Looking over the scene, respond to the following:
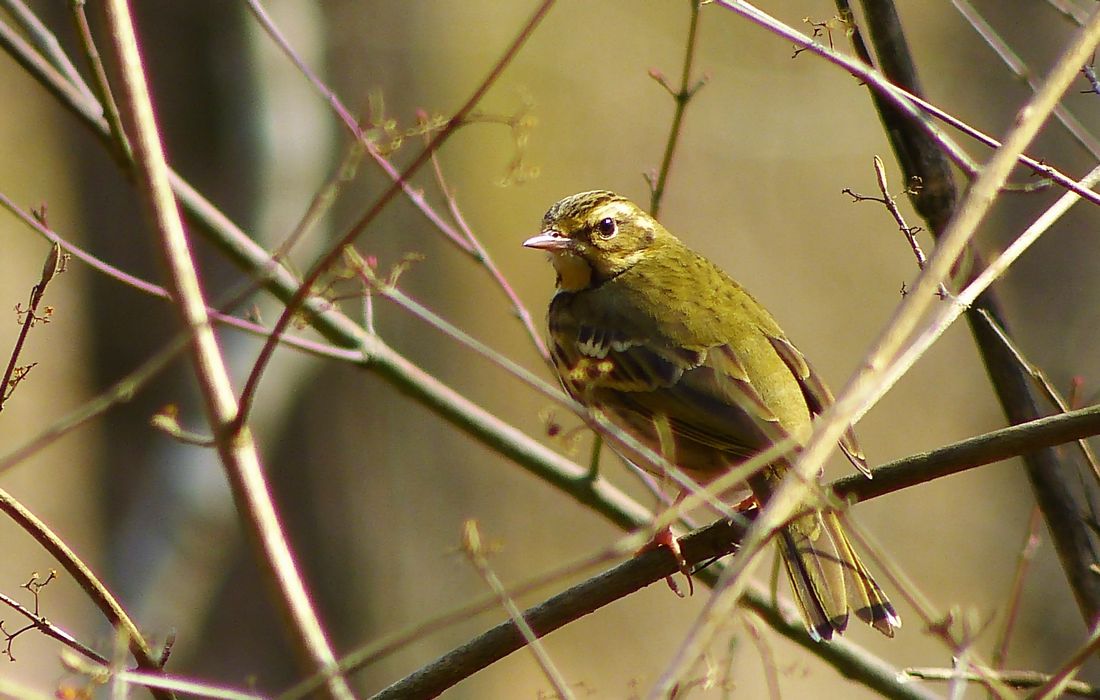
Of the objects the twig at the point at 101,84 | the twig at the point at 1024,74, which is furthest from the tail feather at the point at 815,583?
the twig at the point at 101,84

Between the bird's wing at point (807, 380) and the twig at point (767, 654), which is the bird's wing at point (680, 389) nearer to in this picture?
the bird's wing at point (807, 380)

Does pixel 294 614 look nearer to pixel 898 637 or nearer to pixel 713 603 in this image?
pixel 713 603

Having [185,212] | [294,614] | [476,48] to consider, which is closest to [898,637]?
[476,48]

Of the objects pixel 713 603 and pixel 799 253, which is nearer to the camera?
pixel 713 603

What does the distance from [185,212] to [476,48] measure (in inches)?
151

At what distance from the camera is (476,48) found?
773 cm

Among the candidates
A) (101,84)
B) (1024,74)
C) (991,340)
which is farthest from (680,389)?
(101,84)

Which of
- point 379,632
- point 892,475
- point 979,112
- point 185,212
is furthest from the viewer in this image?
point 979,112

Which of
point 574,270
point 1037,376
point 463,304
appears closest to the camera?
point 1037,376

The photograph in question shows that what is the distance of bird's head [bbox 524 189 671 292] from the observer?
516 centimetres

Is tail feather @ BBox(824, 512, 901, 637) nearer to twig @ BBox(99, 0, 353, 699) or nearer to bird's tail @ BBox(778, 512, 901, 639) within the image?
bird's tail @ BBox(778, 512, 901, 639)

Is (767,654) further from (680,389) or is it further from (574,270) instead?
(574,270)

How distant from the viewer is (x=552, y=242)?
16.6ft

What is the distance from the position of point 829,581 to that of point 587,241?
1.82m
